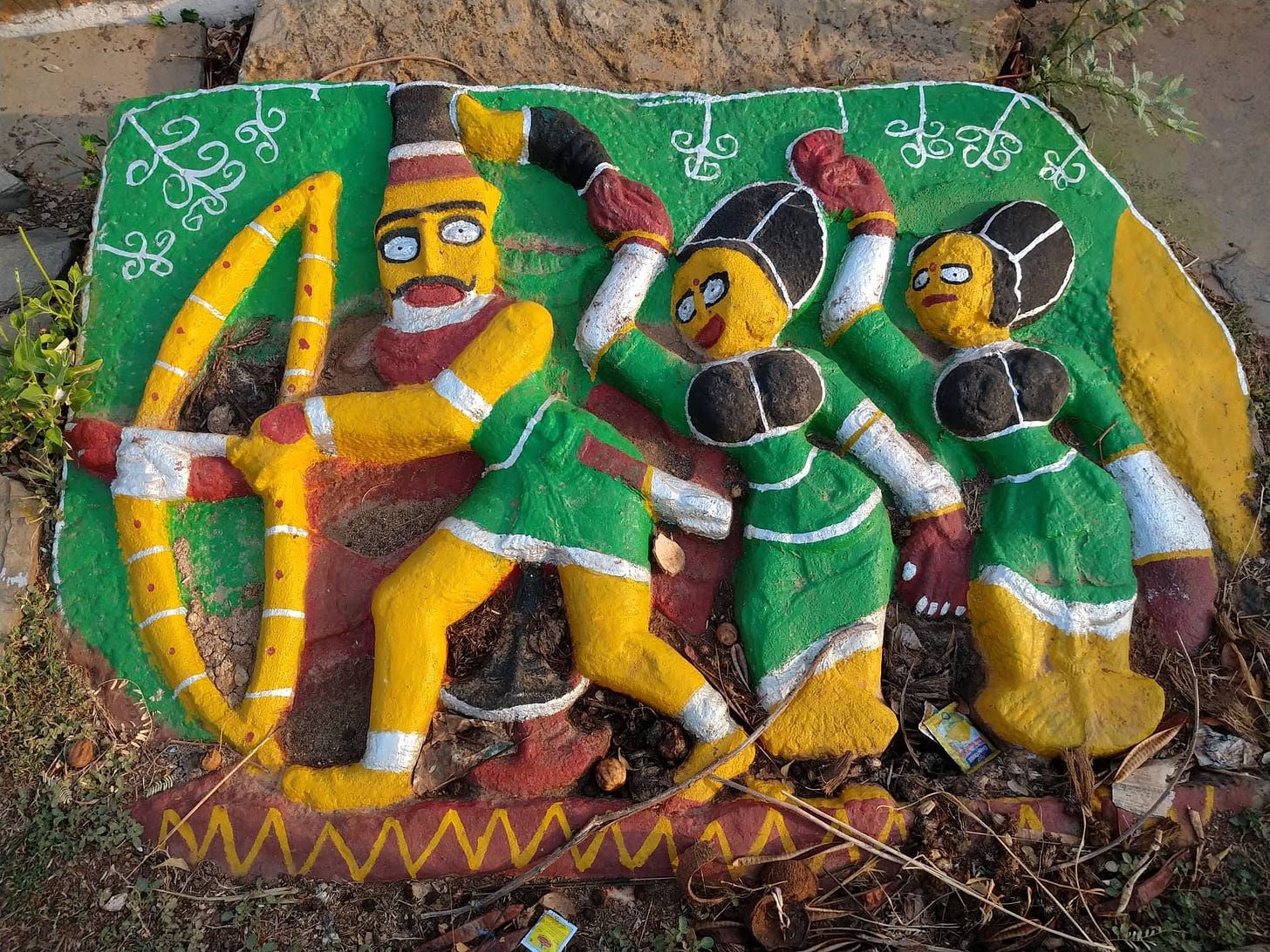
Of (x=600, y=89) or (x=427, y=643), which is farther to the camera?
(x=600, y=89)

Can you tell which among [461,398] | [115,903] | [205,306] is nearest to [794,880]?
[461,398]

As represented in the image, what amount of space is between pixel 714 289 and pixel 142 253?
2.25 metres

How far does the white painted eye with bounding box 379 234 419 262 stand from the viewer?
11.5ft

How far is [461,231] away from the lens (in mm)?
3533

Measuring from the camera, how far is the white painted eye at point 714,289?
3486mm

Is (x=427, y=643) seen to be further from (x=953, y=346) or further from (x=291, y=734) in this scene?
(x=953, y=346)

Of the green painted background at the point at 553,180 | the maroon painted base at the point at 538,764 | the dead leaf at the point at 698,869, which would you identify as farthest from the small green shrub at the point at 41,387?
the dead leaf at the point at 698,869

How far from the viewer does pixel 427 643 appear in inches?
122

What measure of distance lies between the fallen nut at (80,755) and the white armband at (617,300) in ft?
7.10

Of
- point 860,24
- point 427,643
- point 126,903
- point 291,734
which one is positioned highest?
point 860,24

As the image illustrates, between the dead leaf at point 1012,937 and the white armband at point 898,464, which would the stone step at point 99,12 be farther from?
the dead leaf at point 1012,937

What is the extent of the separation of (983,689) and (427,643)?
1.93 metres

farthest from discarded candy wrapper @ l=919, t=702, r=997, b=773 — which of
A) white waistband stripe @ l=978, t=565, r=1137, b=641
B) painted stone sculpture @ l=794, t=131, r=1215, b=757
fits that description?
white waistband stripe @ l=978, t=565, r=1137, b=641

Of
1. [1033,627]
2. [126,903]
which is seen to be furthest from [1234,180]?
[126,903]
